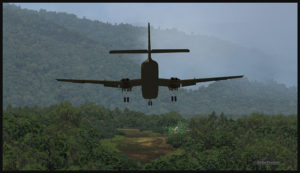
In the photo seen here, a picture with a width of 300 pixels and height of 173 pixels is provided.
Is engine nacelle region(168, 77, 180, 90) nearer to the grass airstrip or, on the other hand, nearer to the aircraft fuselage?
the aircraft fuselage

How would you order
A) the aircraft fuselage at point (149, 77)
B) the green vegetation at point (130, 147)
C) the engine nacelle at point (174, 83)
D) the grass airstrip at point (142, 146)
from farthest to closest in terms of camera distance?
the grass airstrip at point (142, 146) → the green vegetation at point (130, 147) → the engine nacelle at point (174, 83) → the aircraft fuselage at point (149, 77)

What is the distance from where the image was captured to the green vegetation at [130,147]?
317 feet

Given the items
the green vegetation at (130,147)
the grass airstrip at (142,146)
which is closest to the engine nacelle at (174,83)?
the green vegetation at (130,147)

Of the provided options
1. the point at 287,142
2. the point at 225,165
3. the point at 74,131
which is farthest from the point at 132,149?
the point at 287,142

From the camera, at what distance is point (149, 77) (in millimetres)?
37406

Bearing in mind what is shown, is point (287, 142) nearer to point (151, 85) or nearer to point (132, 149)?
point (132, 149)

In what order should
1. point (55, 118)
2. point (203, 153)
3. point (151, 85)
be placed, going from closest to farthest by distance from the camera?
point (151, 85), point (203, 153), point (55, 118)

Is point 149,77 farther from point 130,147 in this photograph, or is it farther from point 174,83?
point 130,147

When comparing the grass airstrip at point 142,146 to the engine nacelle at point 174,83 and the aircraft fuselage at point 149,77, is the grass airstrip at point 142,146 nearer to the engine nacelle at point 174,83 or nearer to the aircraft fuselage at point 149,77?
the engine nacelle at point 174,83

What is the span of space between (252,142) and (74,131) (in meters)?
56.8

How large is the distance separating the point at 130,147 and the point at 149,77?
86467 millimetres

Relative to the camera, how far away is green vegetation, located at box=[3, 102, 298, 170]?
96562 millimetres

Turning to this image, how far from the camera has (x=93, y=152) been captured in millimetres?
103938

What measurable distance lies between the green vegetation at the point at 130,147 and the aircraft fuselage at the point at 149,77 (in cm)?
5475
